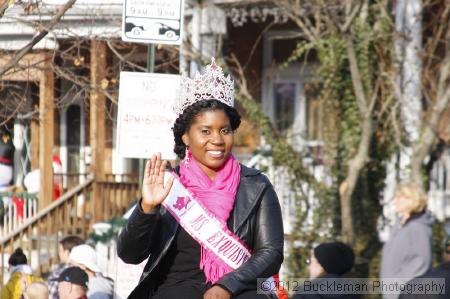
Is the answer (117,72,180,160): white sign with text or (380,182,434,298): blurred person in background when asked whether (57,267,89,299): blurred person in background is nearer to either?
(117,72,180,160): white sign with text

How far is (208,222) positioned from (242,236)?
0.18 m

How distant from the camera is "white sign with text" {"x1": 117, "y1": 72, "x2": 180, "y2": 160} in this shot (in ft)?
23.3

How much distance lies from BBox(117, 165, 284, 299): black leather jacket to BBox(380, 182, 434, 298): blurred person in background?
173 inches

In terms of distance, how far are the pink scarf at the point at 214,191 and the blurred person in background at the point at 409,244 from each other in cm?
447

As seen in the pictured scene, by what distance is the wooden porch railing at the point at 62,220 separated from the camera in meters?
13.0

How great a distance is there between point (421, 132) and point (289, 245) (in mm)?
2298

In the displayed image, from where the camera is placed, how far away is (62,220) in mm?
14180

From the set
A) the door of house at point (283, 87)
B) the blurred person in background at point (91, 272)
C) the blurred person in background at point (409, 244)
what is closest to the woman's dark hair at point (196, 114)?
the blurred person in background at point (91, 272)

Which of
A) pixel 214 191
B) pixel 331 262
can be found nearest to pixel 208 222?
pixel 214 191

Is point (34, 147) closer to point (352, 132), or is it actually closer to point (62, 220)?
point (62, 220)

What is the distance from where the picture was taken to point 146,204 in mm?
4172

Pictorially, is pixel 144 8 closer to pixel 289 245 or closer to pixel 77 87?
pixel 77 87

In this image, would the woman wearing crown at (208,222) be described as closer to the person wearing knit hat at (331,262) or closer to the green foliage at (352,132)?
the person wearing knit hat at (331,262)

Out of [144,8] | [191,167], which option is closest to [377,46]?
[144,8]
